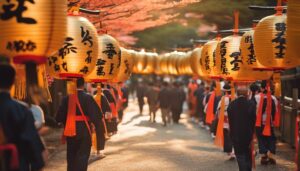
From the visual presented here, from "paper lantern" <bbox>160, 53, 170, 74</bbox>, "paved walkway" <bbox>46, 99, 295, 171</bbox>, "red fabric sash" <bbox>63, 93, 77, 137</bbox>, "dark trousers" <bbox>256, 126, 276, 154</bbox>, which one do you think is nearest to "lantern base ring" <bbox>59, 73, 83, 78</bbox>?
"red fabric sash" <bbox>63, 93, 77, 137</bbox>

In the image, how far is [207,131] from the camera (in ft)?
72.1

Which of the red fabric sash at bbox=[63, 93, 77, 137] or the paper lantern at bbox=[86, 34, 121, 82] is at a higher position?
the paper lantern at bbox=[86, 34, 121, 82]

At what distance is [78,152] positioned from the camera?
951cm

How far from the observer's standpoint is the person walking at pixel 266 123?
42.3 feet

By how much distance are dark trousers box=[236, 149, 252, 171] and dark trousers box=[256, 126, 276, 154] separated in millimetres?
2944

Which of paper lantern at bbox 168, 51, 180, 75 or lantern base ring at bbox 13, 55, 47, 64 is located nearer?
lantern base ring at bbox 13, 55, 47, 64

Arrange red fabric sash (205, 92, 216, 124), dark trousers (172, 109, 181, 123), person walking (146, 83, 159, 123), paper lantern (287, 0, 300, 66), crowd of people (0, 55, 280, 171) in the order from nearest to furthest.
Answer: crowd of people (0, 55, 280, 171)
paper lantern (287, 0, 300, 66)
red fabric sash (205, 92, 216, 124)
dark trousers (172, 109, 181, 123)
person walking (146, 83, 159, 123)

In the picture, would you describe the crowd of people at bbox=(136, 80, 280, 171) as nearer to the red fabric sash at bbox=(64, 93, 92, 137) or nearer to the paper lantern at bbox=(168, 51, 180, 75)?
the red fabric sash at bbox=(64, 93, 92, 137)

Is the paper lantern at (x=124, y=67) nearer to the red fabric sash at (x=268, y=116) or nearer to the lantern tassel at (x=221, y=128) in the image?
the lantern tassel at (x=221, y=128)

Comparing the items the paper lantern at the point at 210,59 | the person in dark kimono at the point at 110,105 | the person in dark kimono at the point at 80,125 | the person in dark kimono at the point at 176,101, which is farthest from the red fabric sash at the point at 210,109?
the person in dark kimono at the point at 176,101

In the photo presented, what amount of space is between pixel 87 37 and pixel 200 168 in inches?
172

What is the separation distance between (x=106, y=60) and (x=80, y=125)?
3424mm

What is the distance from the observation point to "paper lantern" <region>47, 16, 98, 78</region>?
31.6 ft

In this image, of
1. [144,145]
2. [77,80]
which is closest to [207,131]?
[144,145]
